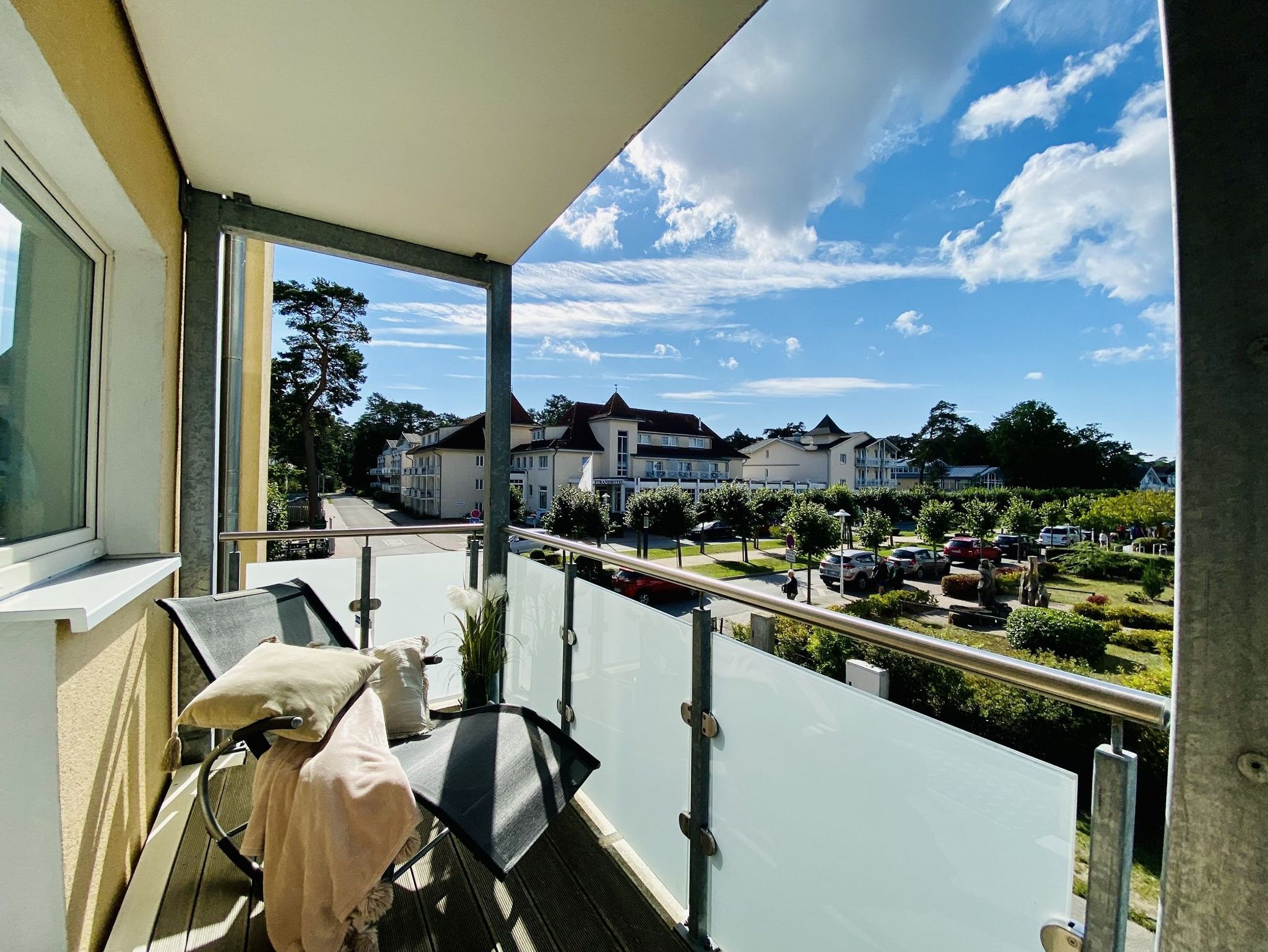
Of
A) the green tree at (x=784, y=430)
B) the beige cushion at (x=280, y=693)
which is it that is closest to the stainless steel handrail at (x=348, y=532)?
the beige cushion at (x=280, y=693)

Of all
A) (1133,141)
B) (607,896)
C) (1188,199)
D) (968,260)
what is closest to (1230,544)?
(1188,199)

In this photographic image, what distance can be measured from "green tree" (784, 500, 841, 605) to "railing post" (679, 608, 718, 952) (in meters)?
20.6

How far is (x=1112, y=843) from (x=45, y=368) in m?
2.50

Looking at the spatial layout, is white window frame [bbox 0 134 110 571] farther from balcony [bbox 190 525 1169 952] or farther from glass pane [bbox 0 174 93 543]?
balcony [bbox 190 525 1169 952]

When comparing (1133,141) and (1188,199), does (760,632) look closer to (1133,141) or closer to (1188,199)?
(1188,199)

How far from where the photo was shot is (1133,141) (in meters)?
42.4

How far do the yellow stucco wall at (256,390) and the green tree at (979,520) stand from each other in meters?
28.3

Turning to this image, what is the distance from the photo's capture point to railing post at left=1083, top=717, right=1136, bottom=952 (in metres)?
0.80

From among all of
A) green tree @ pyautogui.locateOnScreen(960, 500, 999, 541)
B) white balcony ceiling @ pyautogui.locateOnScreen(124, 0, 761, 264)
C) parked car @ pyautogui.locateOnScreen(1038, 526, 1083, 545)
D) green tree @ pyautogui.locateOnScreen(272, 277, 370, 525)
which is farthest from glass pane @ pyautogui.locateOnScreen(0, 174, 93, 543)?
parked car @ pyautogui.locateOnScreen(1038, 526, 1083, 545)

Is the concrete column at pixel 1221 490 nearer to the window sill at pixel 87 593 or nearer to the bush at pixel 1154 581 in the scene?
the window sill at pixel 87 593

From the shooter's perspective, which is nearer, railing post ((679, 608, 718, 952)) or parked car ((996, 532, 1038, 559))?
railing post ((679, 608, 718, 952))

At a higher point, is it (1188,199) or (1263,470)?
(1188,199)

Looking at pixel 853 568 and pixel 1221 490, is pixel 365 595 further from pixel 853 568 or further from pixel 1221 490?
pixel 853 568

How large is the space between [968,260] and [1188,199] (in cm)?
7489
